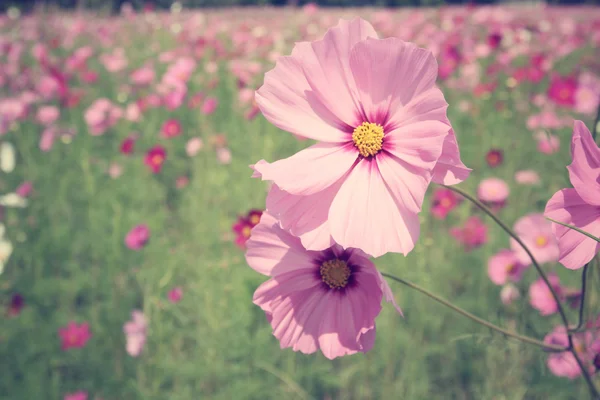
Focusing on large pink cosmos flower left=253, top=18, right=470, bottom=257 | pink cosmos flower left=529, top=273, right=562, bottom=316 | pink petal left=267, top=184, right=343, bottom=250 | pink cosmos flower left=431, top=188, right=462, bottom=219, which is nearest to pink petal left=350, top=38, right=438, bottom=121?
large pink cosmos flower left=253, top=18, right=470, bottom=257

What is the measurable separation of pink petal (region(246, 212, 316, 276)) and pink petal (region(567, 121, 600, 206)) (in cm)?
27

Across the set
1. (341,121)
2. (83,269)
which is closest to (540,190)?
(341,121)

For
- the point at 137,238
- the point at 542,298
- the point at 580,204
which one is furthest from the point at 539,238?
the point at 137,238

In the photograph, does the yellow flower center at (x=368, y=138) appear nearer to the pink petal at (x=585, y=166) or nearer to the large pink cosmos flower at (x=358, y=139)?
the large pink cosmos flower at (x=358, y=139)

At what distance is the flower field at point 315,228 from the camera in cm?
40

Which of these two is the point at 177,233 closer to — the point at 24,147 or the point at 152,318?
the point at 152,318

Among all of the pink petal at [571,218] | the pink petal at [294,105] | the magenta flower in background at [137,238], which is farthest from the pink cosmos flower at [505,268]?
the magenta flower in background at [137,238]

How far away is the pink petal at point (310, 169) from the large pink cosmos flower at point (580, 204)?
190 millimetres

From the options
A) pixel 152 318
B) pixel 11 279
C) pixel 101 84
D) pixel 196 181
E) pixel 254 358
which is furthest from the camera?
pixel 101 84

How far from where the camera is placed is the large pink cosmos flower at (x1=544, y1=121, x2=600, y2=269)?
382 millimetres

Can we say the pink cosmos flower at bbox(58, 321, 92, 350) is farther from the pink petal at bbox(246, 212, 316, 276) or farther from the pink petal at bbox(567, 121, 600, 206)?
the pink petal at bbox(567, 121, 600, 206)

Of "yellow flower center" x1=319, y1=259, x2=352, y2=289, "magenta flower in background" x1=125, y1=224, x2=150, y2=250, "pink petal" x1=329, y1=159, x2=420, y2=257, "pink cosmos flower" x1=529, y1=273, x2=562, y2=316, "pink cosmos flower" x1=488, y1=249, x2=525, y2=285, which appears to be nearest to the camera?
"pink petal" x1=329, y1=159, x2=420, y2=257

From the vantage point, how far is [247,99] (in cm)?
179

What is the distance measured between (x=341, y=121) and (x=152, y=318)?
1020 mm
